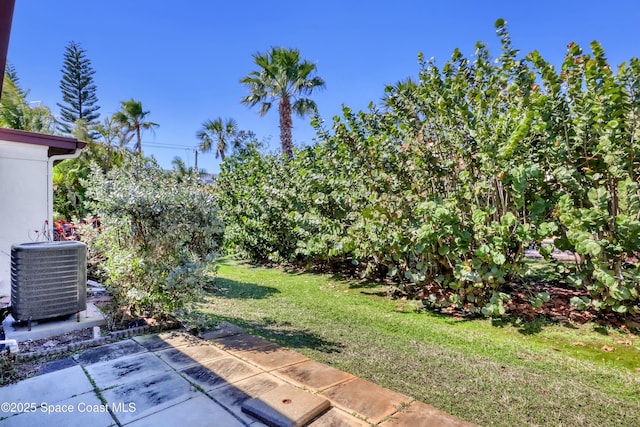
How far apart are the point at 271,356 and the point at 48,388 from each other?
1631 millimetres

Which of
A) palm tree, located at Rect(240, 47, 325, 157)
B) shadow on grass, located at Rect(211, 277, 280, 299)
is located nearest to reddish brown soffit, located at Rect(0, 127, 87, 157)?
shadow on grass, located at Rect(211, 277, 280, 299)

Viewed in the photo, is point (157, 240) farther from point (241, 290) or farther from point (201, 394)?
point (241, 290)

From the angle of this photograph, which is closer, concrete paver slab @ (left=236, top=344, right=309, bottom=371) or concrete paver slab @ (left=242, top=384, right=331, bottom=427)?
concrete paver slab @ (left=242, top=384, right=331, bottom=427)

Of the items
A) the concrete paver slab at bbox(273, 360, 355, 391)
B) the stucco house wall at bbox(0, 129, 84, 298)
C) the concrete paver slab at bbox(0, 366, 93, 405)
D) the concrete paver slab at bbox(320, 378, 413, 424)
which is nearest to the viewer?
the concrete paver slab at bbox(320, 378, 413, 424)

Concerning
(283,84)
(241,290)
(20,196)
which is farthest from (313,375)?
(283,84)

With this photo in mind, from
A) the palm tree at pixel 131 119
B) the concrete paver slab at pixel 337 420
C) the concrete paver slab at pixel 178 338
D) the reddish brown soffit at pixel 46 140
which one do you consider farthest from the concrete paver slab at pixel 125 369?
the palm tree at pixel 131 119

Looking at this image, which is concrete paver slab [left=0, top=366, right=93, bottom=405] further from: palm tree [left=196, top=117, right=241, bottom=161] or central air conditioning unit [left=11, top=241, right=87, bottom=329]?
palm tree [left=196, top=117, right=241, bottom=161]

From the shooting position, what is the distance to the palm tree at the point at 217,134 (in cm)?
2258

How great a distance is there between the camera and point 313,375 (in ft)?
8.95

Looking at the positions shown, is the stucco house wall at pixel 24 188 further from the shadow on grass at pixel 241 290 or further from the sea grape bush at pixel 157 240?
the shadow on grass at pixel 241 290

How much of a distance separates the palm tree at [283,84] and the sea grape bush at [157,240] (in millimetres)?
10071

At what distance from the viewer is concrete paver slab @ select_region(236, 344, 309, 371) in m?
2.94

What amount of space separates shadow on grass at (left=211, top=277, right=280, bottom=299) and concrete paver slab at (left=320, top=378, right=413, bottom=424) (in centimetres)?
348

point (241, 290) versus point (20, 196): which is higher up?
point (20, 196)
